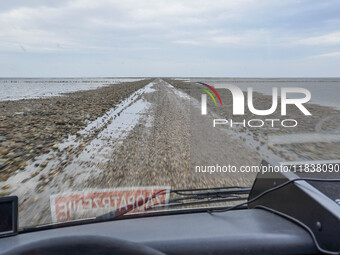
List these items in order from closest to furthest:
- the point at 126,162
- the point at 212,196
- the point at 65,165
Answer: the point at 212,196, the point at 65,165, the point at 126,162

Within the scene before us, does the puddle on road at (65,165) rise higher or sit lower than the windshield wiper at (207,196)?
lower

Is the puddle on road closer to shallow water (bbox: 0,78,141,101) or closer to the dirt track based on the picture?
the dirt track

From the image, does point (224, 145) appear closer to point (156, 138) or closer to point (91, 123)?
point (156, 138)

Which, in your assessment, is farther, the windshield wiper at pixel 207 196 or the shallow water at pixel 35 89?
the shallow water at pixel 35 89

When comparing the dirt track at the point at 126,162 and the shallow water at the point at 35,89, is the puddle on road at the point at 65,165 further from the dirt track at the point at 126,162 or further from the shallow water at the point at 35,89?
the shallow water at the point at 35,89

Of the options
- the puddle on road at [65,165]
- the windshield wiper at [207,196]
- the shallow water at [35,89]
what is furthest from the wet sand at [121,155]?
the shallow water at [35,89]

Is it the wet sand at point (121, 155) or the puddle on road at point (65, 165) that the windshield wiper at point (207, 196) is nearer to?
Answer: the wet sand at point (121, 155)

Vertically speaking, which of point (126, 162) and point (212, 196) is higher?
point (212, 196)

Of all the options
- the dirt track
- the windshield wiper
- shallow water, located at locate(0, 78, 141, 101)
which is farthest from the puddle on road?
shallow water, located at locate(0, 78, 141, 101)

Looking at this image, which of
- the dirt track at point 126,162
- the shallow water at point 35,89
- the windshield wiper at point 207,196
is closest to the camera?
the windshield wiper at point 207,196

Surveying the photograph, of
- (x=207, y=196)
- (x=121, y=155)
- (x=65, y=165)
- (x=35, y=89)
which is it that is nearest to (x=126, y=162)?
(x=121, y=155)

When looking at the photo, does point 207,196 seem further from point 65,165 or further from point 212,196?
point 65,165

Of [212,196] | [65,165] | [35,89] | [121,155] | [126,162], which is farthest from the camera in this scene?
[35,89]

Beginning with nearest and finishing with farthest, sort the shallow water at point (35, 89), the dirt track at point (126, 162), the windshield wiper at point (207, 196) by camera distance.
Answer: the windshield wiper at point (207, 196) < the dirt track at point (126, 162) < the shallow water at point (35, 89)
